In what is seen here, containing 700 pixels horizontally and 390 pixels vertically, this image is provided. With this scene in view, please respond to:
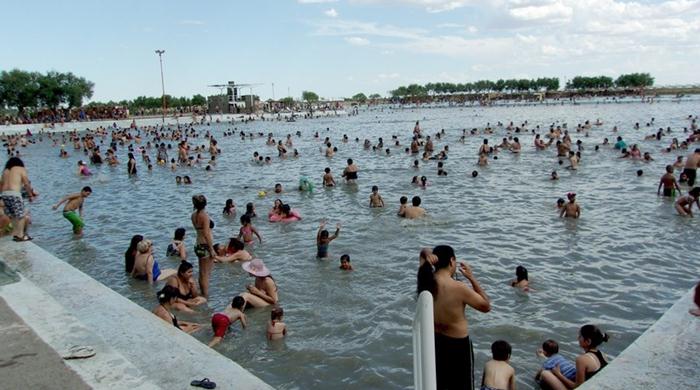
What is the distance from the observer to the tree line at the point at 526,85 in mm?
141613

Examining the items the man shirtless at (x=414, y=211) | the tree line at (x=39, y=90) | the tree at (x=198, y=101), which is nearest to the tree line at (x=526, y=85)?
the tree at (x=198, y=101)

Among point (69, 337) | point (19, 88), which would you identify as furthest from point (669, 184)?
point (19, 88)

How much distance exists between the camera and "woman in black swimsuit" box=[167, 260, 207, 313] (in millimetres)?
8582

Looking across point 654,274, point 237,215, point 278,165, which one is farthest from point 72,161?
point 654,274

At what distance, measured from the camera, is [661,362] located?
16.4 ft

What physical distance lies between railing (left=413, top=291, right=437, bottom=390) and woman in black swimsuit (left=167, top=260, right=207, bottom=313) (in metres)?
6.75

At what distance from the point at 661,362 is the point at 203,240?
21.3 ft

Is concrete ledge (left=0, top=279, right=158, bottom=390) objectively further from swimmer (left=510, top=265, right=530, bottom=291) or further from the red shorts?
swimmer (left=510, top=265, right=530, bottom=291)

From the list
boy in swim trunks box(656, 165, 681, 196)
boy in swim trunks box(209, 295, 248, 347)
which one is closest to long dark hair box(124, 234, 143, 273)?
boy in swim trunks box(209, 295, 248, 347)

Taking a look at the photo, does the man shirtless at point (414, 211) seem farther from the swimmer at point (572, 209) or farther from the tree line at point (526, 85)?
the tree line at point (526, 85)

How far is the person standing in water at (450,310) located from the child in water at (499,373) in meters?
0.86

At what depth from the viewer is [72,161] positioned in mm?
31766

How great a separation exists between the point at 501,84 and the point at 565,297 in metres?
170

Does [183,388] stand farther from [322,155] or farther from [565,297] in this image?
[322,155]
